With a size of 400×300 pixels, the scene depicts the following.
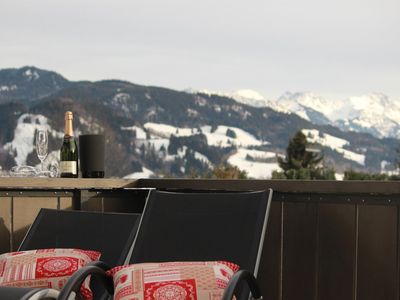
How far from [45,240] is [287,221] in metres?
1.00

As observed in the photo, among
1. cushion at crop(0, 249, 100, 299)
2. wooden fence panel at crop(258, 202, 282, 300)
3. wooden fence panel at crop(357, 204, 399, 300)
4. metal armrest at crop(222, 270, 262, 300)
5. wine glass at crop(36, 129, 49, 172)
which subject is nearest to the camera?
metal armrest at crop(222, 270, 262, 300)

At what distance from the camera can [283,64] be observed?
390ft

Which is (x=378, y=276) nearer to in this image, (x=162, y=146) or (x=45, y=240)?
(x=45, y=240)

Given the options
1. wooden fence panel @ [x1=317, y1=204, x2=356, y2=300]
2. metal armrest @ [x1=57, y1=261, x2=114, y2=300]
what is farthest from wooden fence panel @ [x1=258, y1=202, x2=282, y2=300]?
metal armrest @ [x1=57, y1=261, x2=114, y2=300]

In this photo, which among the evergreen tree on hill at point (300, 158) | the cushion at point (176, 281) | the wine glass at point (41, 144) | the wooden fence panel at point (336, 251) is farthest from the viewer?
the evergreen tree on hill at point (300, 158)

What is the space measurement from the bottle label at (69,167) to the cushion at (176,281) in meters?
1.15

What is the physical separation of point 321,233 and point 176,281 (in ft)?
2.65

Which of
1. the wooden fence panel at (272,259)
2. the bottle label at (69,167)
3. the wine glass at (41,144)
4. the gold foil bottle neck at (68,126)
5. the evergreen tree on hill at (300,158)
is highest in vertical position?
the gold foil bottle neck at (68,126)

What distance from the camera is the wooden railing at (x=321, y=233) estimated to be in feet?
9.39

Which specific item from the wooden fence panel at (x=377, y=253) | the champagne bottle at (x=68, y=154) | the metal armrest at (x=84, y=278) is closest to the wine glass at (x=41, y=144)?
the champagne bottle at (x=68, y=154)

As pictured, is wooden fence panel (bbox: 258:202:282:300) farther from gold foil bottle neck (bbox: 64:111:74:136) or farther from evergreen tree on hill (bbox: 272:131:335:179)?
evergreen tree on hill (bbox: 272:131:335:179)

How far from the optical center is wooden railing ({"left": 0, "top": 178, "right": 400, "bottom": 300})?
2.86m

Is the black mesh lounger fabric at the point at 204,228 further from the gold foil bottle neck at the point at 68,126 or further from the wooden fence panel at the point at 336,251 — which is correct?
the gold foil bottle neck at the point at 68,126

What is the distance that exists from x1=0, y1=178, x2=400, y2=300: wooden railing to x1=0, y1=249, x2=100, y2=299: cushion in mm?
585
